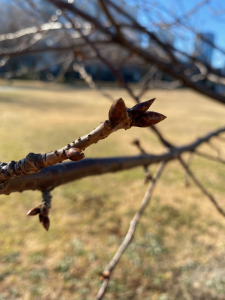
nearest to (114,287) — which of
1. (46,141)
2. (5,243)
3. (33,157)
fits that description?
(5,243)

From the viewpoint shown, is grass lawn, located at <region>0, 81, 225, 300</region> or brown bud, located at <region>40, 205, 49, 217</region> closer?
brown bud, located at <region>40, 205, 49, 217</region>

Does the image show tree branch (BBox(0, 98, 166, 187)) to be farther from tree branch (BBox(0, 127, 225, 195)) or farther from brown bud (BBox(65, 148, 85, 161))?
tree branch (BBox(0, 127, 225, 195))

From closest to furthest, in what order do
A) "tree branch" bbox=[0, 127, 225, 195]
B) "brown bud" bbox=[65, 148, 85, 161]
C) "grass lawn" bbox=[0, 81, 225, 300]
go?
"brown bud" bbox=[65, 148, 85, 161]
"tree branch" bbox=[0, 127, 225, 195]
"grass lawn" bbox=[0, 81, 225, 300]

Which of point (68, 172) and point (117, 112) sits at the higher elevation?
point (117, 112)

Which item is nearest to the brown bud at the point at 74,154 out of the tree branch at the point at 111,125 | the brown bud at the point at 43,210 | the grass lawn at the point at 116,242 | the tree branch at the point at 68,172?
the tree branch at the point at 111,125

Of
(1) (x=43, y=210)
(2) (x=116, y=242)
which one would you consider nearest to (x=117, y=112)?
(1) (x=43, y=210)

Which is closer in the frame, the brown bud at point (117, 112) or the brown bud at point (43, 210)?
the brown bud at point (117, 112)

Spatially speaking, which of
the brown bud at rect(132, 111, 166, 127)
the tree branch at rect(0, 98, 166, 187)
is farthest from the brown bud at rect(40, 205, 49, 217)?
the brown bud at rect(132, 111, 166, 127)

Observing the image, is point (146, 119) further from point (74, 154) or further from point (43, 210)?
point (43, 210)

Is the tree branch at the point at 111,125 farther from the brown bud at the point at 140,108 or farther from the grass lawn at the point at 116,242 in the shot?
the grass lawn at the point at 116,242
